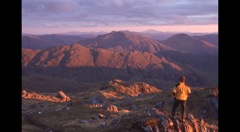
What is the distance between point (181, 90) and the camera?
12.0 meters

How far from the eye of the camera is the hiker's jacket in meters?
11.9

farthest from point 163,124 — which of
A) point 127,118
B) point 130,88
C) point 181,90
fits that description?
point 130,88

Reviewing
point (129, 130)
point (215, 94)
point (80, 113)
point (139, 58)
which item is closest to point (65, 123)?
point (80, 113)

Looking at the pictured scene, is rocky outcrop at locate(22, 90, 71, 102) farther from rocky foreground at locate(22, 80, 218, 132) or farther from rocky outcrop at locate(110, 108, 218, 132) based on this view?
rocky outcrop at locate(110, 108, 218, 132)

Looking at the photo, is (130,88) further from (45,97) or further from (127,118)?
(127,118)

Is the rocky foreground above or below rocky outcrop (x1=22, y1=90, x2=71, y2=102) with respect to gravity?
above

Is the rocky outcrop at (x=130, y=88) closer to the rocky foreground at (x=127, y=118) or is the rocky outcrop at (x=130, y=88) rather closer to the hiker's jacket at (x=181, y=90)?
the rocky foreground at (x=127, y=118)

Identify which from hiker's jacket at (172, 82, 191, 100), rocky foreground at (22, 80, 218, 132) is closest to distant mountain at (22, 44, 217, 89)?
rocky foreground at (22, 80, 218, 132)

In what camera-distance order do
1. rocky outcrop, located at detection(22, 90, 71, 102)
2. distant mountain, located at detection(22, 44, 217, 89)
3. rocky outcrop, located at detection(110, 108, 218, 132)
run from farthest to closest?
distant mountain, located at detection(22, 44, 217, 89)
rocky outcrop, located at detection(22, 90, 71, 102)
rocky outcrop, located at detection(110, 108, 218, 132)

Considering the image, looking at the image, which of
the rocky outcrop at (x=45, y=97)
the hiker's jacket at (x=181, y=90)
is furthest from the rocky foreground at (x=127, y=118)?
the rocky outcrop at (x=45, y=97)

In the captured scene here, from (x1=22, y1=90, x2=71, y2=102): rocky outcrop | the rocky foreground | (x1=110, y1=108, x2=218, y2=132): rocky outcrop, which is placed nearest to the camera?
(x1=110, y1=108, x2=218, y2=132): rocky outcrop
